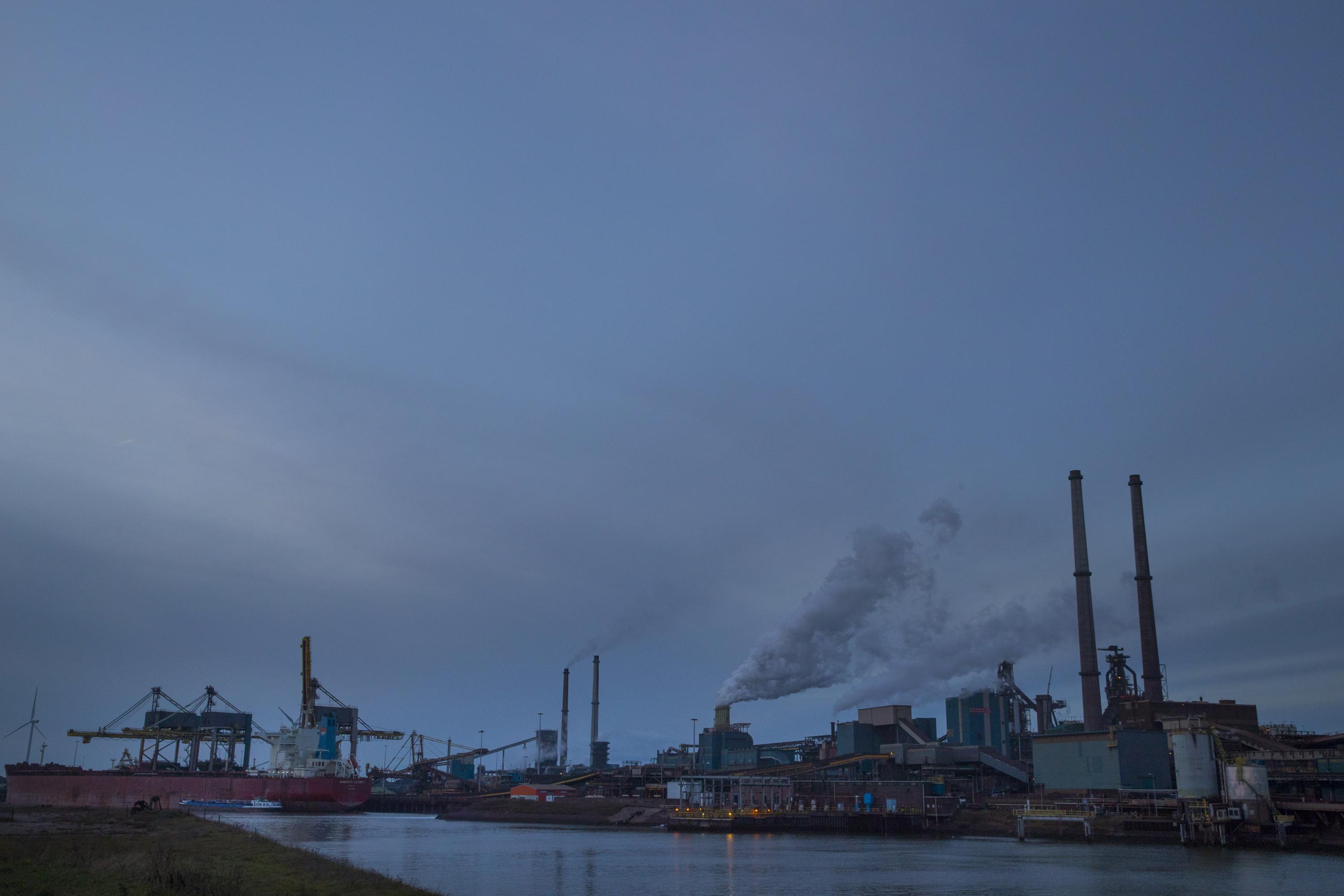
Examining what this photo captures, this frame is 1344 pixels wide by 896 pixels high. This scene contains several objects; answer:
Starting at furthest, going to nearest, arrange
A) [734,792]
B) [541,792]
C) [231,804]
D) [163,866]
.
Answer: [541,792] < [231,804] < [734,792] < [163,866]

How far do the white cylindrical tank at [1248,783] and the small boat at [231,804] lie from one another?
103 m

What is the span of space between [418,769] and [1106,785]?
119579mm

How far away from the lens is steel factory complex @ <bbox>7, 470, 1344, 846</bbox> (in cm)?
8225

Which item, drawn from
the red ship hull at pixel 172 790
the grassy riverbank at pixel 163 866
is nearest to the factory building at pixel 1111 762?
the grassy riverbank at pixel 163 866

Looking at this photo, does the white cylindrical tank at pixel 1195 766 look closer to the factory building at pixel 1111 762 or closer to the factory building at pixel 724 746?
the factory building at pixel 1111 762

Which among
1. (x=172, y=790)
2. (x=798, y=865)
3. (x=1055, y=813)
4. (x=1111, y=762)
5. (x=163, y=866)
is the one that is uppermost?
(x=1111, y=762)

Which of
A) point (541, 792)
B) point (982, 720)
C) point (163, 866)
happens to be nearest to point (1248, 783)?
point (982, 720)

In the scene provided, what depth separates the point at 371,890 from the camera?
32.3m

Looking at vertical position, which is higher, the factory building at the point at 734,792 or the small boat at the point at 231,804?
the factory building at the point at 734,792

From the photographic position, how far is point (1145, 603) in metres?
110

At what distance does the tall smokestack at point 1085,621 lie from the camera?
107500mm

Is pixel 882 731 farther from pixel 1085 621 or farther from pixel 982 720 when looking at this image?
pixel 1085 621

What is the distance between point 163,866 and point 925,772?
99.1m

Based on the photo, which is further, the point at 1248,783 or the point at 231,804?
the point at 231,804
